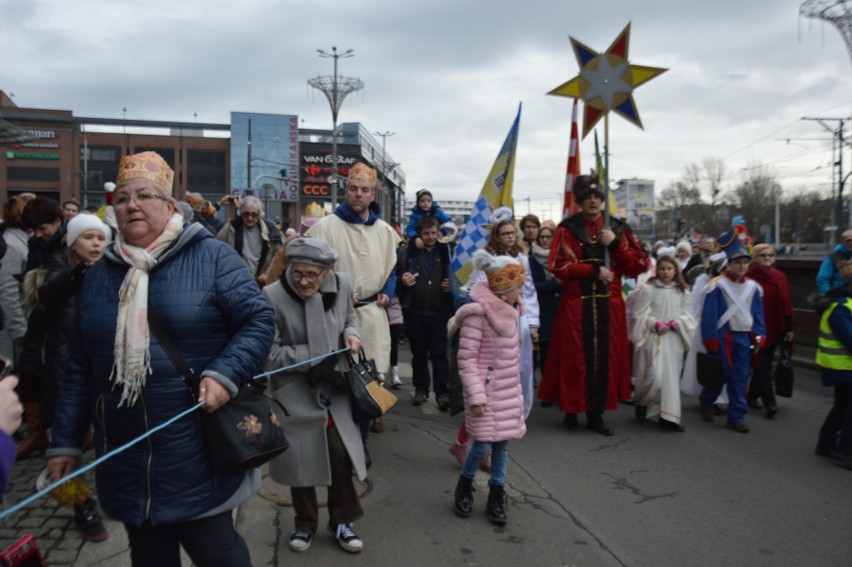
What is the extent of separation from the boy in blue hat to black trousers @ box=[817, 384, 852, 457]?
3.02 feet

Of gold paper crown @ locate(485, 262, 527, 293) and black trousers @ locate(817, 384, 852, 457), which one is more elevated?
gold paper crown @ locate(485, 262, 527, 293)

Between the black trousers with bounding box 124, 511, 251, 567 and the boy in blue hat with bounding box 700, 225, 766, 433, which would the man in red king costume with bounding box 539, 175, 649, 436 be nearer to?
the boy in blue hat with bounding box 700, 225, 766, 433

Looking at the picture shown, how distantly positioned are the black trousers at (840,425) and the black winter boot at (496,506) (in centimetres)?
324

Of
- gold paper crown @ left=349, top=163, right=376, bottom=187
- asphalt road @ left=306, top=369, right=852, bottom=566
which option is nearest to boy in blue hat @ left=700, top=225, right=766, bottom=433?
asphalt road @ left=306, top=369, right=852, bottom=566

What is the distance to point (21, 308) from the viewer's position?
17.7 ft

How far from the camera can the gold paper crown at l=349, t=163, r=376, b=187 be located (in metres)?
5.14

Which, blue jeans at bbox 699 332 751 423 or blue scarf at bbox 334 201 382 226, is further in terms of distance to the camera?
blue jeans at bbox 699 332 751 423

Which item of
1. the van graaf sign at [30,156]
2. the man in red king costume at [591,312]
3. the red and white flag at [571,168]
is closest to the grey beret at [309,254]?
the man in red king costume at [591,312]

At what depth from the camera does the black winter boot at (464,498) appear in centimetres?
425

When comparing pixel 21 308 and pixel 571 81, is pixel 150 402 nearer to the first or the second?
pixel 21 308

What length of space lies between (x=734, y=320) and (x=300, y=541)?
5005mm

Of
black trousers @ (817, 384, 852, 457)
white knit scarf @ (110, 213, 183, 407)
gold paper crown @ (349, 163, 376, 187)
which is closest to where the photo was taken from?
white knit scarf @ (110, 213, 183, 407)

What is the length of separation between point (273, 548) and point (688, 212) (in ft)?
246

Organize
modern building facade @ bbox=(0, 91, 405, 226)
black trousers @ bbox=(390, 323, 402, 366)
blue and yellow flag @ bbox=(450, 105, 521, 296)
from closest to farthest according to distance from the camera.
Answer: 1. blue and yellow flag @ bbox=(450, 105, 521, 296)
2. black trousers @ bbox=(390, 323, 402, 366)
3. modern building facade @ bbox=(0, 91, 405, 226)
